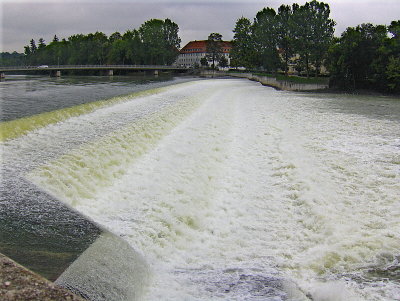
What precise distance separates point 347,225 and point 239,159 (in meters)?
4.11

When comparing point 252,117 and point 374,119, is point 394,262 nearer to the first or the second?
point 252,117

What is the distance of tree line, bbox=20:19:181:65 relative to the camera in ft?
279

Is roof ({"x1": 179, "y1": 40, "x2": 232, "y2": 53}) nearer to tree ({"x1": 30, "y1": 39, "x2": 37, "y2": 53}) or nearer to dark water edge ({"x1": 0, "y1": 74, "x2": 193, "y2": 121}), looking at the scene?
tree ({"x1": 30, "y1": 39, "x2": 37, "y2": 53})

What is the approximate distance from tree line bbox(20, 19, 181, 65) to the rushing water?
77020mm

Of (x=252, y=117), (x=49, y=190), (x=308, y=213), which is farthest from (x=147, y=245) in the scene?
(x=252, y=117)

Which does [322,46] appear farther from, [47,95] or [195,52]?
[195,52]

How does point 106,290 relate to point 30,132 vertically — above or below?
below

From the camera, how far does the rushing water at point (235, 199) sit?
4.27 meters

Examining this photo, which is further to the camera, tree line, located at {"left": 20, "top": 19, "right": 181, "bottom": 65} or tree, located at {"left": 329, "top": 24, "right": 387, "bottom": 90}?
tree line, located at {"left": 20, "top": 19, "right": 181, "bottom": 65}

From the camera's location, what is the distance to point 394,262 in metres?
4.57

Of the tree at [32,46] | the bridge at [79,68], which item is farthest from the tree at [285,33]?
the tree at [32,46]

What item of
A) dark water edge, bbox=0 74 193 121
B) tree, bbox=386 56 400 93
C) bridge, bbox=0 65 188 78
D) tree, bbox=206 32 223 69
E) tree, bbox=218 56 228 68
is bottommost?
dark water edge, bbox=0 74 193 121

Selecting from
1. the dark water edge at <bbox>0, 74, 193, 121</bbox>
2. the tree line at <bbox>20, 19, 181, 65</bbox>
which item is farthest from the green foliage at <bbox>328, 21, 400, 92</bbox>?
the tree line at <bbox>20, 19, 181, 65</bbox>

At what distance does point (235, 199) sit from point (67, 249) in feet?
11.4
